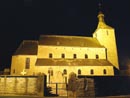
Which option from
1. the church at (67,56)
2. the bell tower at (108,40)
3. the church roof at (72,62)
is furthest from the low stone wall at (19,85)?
the bell tower at (108,40)

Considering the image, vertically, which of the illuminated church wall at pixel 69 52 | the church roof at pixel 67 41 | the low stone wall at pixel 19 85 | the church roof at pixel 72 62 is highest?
the church roof at pixel 67 41

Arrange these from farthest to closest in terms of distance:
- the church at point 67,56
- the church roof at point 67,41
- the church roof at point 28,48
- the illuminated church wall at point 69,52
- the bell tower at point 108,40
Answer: the bell tower at point 108,40 → the church roof at point 67,41 → the illuminated church wall at point 69,52 → the church roof at point 28,48 → the church at point 67,56

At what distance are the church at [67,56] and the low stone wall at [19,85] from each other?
1165 cm

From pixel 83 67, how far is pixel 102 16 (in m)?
16.5

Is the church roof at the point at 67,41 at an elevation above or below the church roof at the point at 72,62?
above

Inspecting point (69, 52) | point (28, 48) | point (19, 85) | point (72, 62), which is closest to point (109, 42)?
point (69, 52)

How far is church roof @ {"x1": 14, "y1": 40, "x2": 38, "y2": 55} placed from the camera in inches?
1341

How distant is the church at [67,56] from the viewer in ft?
105

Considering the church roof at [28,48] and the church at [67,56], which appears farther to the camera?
the church roof at [28,48]

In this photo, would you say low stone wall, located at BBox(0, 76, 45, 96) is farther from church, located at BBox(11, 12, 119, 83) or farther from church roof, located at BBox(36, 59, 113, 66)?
church roof, located at BBox(36, 59, 113, 66)

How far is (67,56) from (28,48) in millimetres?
8464

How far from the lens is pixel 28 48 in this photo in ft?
116

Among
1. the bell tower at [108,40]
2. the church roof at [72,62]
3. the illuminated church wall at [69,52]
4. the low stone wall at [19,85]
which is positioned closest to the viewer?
the low stone wall at [19,85]

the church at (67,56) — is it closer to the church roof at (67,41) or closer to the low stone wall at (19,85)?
the church roof at (67,41)
